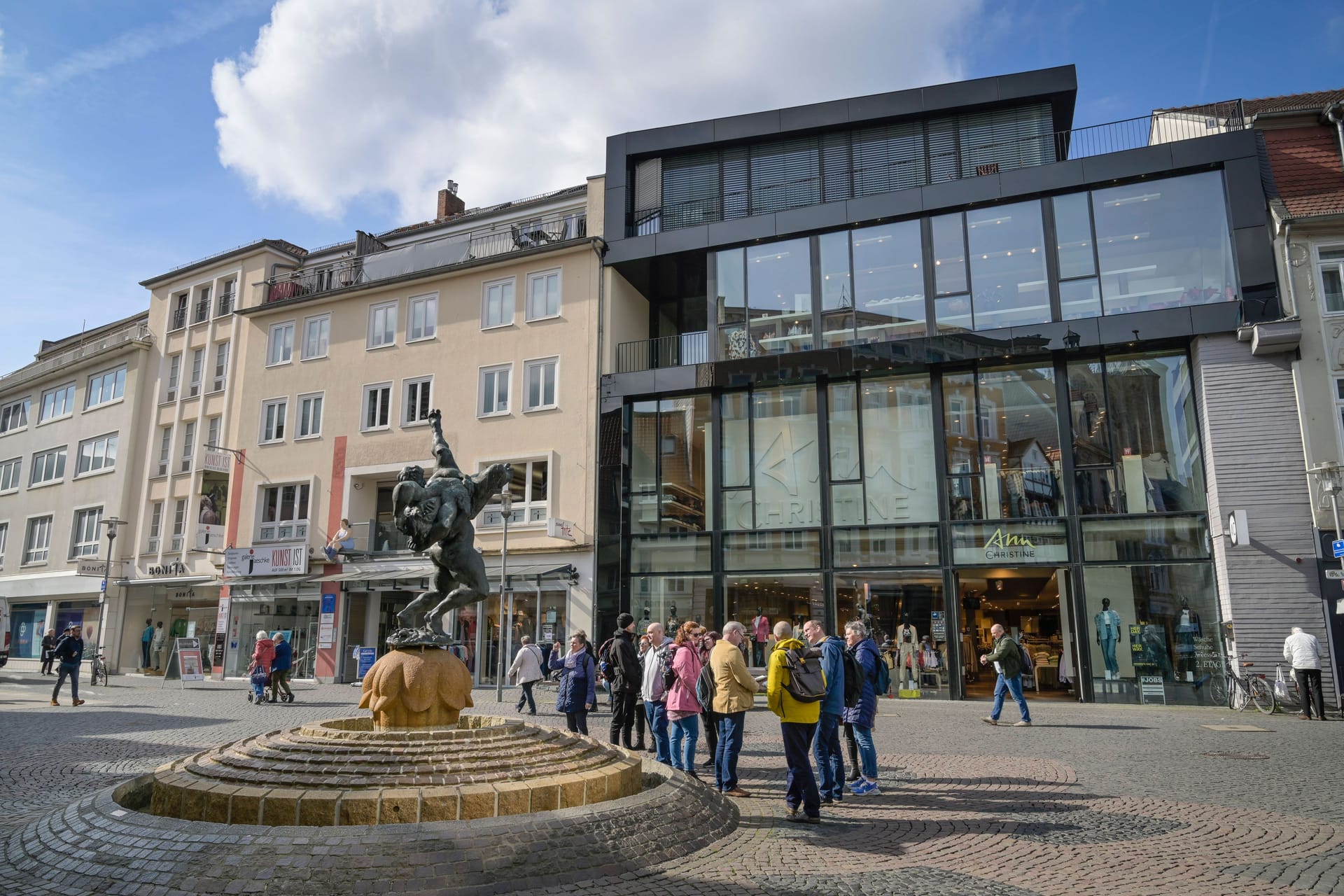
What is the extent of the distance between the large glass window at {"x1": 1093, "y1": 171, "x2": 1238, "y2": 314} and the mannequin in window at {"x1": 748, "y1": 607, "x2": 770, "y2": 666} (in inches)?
430

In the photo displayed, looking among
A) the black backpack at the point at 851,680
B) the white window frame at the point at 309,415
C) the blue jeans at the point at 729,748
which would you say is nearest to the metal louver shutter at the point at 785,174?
the white window frame at the point at 309,415

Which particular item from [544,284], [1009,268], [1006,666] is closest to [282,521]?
[544,284]

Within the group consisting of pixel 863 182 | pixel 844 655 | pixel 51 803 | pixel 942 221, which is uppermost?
pixel 863 182

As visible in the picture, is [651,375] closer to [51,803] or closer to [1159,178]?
[1159,178]

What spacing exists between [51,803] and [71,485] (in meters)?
35.8

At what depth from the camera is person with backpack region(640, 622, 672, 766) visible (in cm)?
1077

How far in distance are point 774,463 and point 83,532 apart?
2952cm

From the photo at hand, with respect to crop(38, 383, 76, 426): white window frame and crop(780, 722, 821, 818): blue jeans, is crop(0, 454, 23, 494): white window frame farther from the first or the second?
crop(780, 722, 821, 818): blue jeans

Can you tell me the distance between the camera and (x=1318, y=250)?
20.0 metres

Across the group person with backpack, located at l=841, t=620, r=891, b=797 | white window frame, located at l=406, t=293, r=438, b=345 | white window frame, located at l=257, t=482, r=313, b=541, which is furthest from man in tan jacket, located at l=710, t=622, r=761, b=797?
white window frame, located at l=257, t=482, r=313, b=541

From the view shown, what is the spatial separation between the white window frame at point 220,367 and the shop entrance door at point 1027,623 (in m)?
27.1

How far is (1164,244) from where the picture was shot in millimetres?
21469

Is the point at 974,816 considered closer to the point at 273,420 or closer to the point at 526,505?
the point at 526,505

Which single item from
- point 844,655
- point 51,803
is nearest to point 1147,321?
point 844,655
